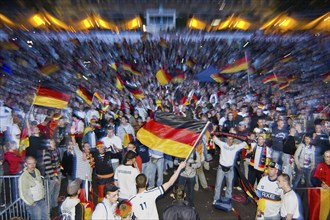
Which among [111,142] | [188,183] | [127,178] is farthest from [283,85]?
[127,178]

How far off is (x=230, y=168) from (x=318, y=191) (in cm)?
202

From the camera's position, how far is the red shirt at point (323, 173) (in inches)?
247

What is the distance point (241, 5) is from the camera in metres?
30.4

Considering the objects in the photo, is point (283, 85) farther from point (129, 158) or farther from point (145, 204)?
point (145, 204)

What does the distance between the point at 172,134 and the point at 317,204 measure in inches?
123

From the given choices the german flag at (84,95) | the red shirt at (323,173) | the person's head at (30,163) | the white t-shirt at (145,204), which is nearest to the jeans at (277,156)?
the red shirt at (323,173)

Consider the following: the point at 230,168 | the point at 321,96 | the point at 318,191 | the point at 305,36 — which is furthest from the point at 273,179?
the point at 305,36

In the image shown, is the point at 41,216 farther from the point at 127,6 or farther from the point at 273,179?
the point at 127,6

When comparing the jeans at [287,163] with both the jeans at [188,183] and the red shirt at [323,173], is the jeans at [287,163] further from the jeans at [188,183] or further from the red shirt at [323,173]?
the jeans at [188,183]

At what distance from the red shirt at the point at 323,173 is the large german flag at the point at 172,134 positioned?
2786 mm

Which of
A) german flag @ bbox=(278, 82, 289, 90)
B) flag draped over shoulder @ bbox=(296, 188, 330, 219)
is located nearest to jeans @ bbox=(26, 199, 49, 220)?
flag draped over shoulder @ bbox=(296, 188, 330, 219)

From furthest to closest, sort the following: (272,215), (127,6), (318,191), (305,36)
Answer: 1. (127,6)
2. (305,36)
3. (318,191)
4. (272,215)

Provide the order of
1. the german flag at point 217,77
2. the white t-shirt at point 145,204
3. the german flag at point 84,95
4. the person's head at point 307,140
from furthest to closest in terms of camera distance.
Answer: the german flag at point 217,77 < the german flag at point 84,95 < the person's head at point 307,140 < the white t-shirt at point 145,204

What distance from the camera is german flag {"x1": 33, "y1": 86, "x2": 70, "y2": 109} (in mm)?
6590
